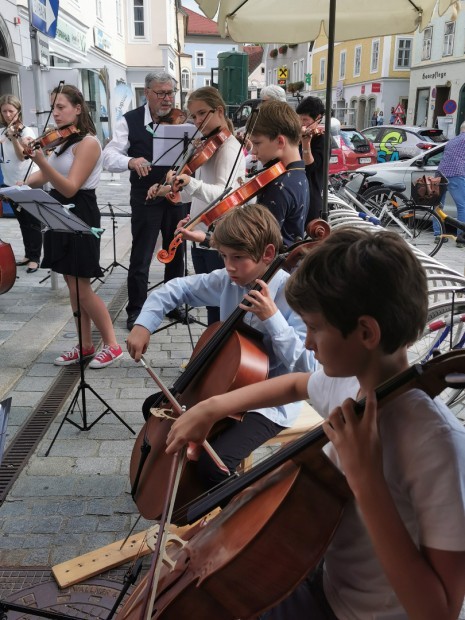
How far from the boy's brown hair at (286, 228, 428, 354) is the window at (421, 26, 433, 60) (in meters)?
33.1

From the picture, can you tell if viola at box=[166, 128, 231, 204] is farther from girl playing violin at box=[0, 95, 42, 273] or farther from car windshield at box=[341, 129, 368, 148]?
car windshield at box=[341, 129, 368, 148]

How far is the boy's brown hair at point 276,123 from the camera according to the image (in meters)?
3.04

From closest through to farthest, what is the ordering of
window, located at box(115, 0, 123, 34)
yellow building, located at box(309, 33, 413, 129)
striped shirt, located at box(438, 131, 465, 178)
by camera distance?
striped shirt, located at box(438, 131, 465, 178) → window, located at box(115, 0, 123, 34) → yellow building, located at box(309, 33, 413, 129)

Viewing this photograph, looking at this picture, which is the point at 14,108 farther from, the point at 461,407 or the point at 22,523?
the point at 461,407

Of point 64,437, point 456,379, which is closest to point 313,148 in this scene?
point 64,437

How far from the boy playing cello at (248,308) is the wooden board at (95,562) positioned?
1.66ft

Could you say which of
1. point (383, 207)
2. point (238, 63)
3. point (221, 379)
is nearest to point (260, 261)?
point (221, 379)

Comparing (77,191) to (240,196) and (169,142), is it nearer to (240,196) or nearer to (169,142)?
(169,142)

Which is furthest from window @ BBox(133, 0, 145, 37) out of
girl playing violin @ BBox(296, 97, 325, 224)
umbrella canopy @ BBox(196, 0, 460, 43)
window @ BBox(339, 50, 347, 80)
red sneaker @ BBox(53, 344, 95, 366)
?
red sneaker @ BBox(53, 344, 95, 366)

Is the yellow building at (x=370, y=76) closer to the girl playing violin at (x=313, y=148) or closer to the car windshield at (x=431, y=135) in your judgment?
the car windshield at (x=431, y=135)

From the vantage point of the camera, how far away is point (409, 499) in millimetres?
996

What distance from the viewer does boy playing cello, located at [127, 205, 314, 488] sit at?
6.56ft

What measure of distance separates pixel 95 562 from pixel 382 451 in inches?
61.2

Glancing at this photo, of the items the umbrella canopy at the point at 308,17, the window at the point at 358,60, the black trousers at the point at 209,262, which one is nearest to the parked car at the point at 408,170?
the umbrella canopy at the point at 308,17
